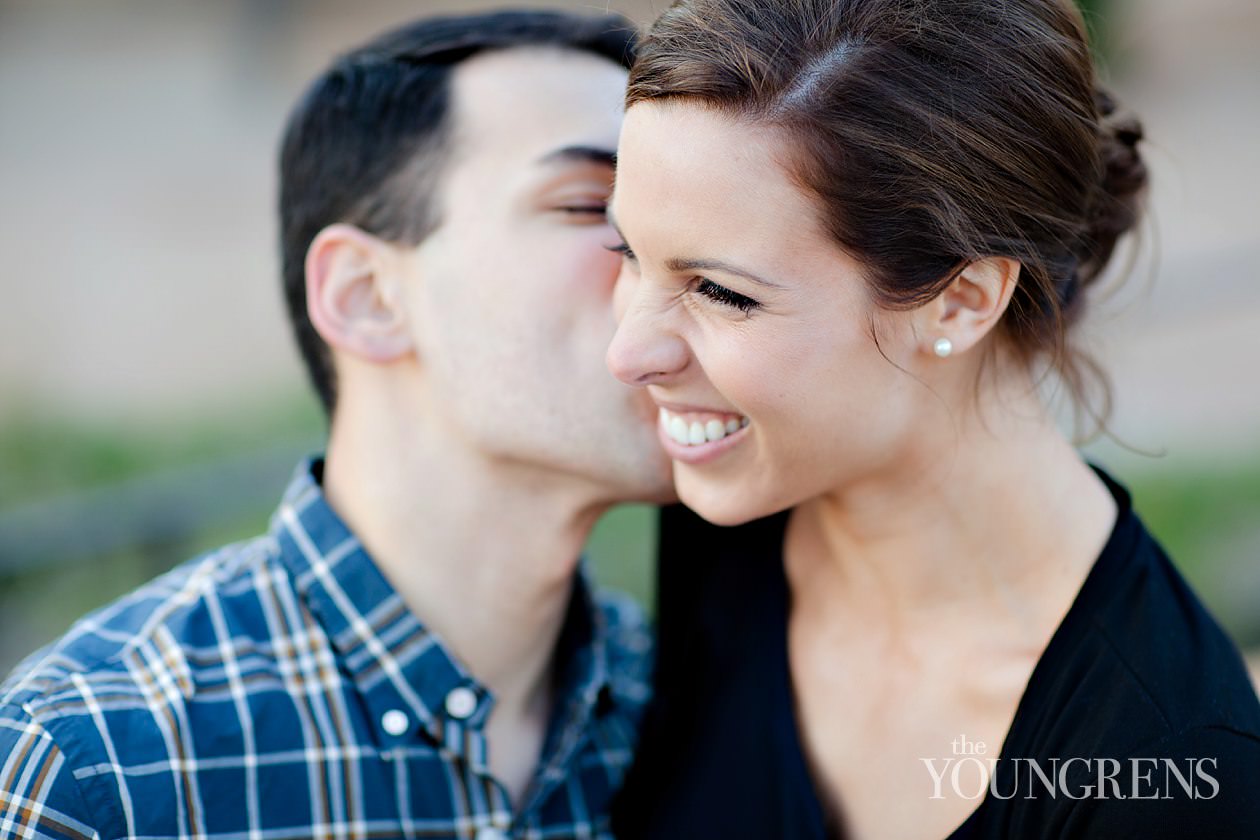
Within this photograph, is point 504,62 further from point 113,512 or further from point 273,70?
point 273,70

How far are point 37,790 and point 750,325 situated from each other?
4.35 feet

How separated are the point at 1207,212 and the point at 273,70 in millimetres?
10860

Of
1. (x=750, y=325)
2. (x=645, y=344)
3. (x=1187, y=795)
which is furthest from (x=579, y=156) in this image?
(x=1187, y=795)

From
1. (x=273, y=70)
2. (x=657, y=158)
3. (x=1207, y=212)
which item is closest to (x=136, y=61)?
(x=273, y=70)

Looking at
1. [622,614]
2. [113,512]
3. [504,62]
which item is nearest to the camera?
[504,62]

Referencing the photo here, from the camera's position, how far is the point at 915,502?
82.7 inches

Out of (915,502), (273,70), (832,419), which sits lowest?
(915,502)

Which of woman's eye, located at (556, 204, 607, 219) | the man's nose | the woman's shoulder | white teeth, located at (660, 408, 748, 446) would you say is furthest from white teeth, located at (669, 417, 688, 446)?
the woman's shoulder

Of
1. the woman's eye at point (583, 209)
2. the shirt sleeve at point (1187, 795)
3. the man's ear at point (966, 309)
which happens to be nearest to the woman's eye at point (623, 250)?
the woman's eye at point (583, 209)

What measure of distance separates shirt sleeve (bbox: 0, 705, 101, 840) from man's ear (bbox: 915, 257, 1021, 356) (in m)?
1.50

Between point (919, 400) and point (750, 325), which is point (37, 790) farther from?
point (919, 400)

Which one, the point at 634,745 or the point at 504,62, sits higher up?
the point at 504,62

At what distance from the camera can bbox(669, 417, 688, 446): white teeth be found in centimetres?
213

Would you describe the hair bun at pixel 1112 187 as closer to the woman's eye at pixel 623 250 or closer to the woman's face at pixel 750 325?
the woman's face at pixel 750 325
